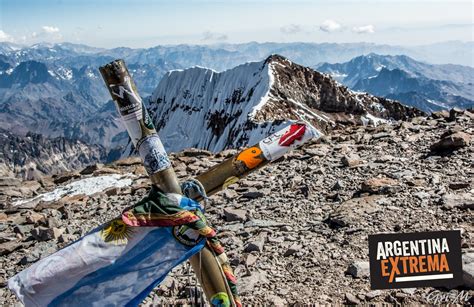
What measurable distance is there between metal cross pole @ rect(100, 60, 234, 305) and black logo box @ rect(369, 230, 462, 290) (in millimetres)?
2329

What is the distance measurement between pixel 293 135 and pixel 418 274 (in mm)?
3003

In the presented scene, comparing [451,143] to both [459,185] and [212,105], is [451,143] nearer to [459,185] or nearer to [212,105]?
[459,185]

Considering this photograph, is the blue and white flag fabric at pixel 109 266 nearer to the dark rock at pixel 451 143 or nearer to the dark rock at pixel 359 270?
the dark rock at pixel 359 270

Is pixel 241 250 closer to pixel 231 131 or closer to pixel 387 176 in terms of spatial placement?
pixel 387 176

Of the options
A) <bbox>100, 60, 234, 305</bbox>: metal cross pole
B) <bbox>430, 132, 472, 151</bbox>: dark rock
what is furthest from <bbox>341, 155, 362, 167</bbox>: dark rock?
<bbox>100, 60, 234, 305</bbox>: metal cross pole

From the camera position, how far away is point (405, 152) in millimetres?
13266

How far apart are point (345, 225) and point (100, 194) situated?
8.74 m

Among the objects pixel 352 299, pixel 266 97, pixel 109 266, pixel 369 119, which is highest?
pixel 109 266

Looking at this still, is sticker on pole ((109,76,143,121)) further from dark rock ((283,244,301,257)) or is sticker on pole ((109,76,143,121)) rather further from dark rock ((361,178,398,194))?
dark rock ((361,178,398,194))

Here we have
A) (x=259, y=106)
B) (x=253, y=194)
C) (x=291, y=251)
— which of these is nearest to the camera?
(x=291, y=251)

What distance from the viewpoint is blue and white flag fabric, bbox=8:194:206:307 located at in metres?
4.51

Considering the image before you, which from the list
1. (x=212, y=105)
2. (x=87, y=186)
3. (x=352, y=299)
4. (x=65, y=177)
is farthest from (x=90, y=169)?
(x=212, y=105)

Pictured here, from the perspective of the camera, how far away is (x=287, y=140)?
4938 mm

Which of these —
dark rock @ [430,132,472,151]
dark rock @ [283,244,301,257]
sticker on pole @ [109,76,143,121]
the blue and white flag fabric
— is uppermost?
sticker on pole @ [109,76,143,121]
